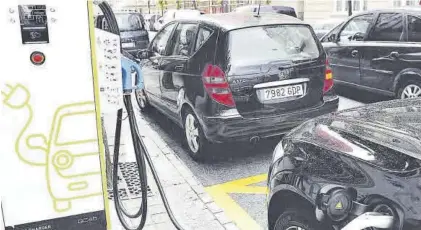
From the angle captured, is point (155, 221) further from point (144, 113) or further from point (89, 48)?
point (144, 113)

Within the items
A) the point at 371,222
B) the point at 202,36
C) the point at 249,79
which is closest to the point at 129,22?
the point at 202,36

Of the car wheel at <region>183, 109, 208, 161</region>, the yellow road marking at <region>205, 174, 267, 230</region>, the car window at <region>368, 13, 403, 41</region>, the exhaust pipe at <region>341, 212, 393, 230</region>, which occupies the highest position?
the car window at <region>368, 13, 403, 41</region>

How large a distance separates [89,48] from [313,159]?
120 cm

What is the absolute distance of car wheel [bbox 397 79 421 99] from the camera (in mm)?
6691

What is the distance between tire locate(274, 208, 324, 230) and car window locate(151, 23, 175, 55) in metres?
4.14

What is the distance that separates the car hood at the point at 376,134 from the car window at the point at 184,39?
111 inches

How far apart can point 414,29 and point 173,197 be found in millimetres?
4410

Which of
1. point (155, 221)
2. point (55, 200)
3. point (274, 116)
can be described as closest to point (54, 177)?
point (55, 200)

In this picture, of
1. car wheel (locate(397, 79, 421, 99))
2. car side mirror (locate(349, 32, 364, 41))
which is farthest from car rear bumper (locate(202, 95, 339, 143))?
car side mirror (locate(349, 32, 364, 41))

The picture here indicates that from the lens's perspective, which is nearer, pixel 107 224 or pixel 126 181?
pixel 107 224

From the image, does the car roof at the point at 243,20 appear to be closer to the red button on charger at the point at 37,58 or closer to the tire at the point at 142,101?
the tire at the point at 142,101

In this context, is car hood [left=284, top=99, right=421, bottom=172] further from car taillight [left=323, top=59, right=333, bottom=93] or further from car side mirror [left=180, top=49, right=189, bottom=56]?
car side mirror [left=180, top=49, right=189, bottom=56]

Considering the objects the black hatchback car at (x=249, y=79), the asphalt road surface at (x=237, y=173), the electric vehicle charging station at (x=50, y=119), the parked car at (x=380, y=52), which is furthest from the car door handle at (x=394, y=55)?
the electric vehicle charging station at (x=50, y=119)

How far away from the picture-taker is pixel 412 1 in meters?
19.9
